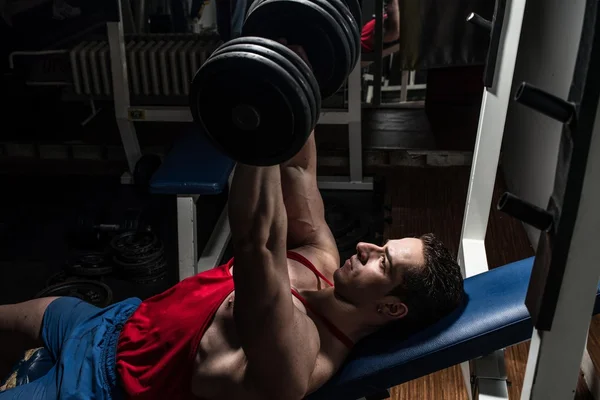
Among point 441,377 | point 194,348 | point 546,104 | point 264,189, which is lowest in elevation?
point 441,377

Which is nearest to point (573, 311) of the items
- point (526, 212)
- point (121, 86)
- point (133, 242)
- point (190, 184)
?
point (526, 212)

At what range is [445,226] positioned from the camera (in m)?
3.30

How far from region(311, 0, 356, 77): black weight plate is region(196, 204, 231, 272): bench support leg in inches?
67.1

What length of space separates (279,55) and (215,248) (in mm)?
2179

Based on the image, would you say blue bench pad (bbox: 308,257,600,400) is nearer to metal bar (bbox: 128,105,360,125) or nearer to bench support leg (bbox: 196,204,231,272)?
bench support leg (bbox: 196,204,231,272)

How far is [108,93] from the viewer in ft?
12.5

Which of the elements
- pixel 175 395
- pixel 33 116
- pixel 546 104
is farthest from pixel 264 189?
pixel 33 116

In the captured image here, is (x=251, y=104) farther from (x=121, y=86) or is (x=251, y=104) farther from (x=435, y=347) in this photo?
(x=121, y=86)

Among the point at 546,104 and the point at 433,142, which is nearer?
the point at 546,104

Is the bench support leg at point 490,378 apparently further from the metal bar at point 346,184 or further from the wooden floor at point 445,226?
the metal bar at point 346,184

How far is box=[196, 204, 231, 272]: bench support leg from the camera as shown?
9.74 ft

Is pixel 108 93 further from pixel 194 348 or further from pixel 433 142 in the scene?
pixel 194 348

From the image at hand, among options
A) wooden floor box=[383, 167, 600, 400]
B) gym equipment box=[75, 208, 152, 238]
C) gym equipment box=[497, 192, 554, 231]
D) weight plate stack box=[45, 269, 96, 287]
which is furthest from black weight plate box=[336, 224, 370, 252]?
gym equipment box=[497, 192, 554, 231]

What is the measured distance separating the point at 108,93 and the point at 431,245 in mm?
2796
